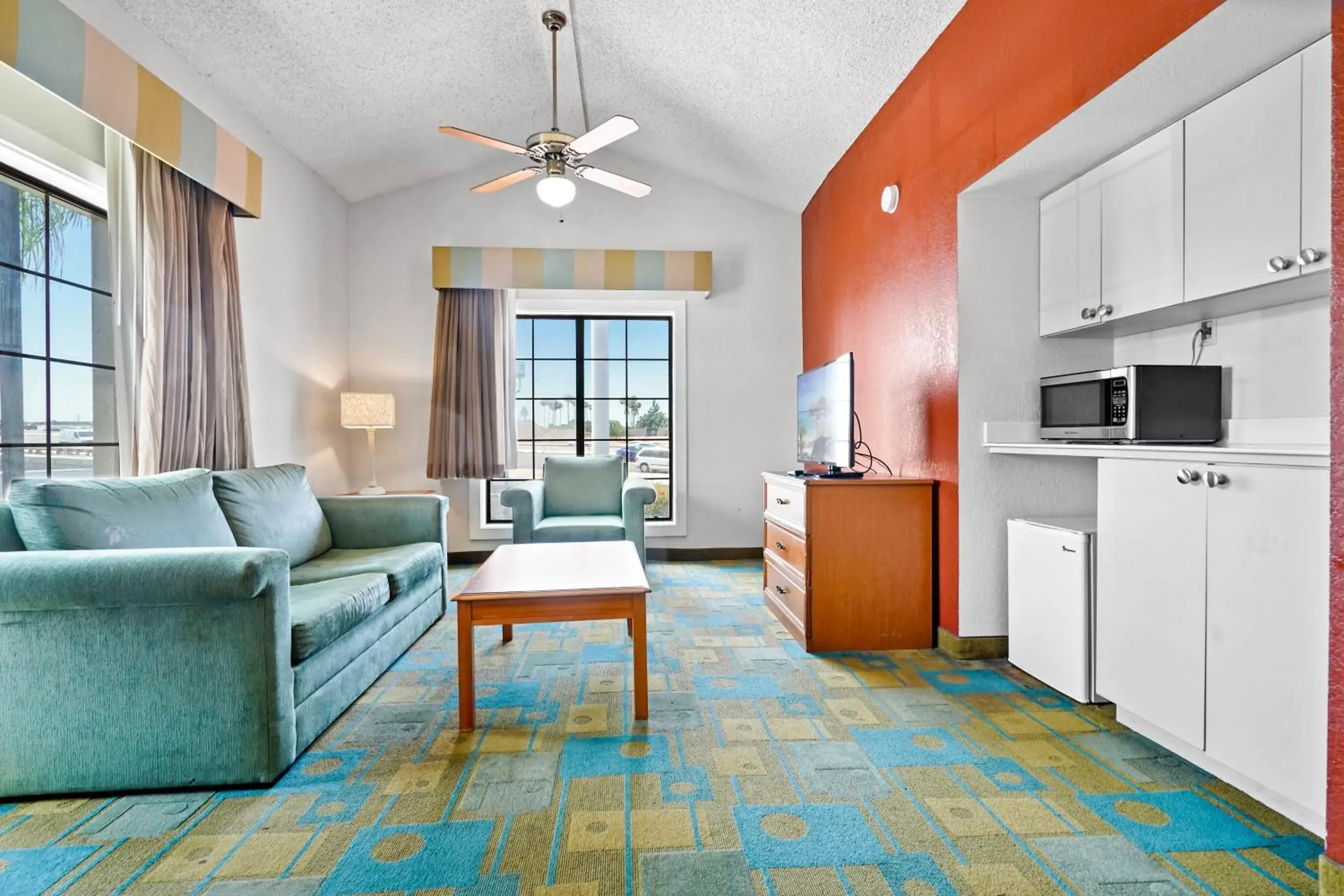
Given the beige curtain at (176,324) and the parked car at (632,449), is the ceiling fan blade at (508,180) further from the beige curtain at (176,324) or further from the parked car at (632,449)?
the parked car at (632,449)

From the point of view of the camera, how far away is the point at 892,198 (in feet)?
10.8

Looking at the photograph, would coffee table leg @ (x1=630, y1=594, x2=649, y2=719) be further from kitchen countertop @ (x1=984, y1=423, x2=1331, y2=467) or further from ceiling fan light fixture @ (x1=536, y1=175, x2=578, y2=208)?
ceiling fan light fixture @ (x1=536, y1=175, x2=578, y2=208)

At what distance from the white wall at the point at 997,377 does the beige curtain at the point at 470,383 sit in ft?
10.7

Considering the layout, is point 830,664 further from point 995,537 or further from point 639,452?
point 639,452

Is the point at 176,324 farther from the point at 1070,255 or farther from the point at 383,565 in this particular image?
the point at 1070,255

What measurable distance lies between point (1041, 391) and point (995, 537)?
635mm

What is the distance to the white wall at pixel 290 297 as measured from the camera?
3430mm

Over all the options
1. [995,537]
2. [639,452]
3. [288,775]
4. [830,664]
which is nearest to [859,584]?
[830,664]

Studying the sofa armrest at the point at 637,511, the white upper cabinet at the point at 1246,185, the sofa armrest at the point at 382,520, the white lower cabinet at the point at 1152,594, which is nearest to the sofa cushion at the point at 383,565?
the sofa armrest at the point at 382,520

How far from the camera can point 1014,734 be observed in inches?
83.0

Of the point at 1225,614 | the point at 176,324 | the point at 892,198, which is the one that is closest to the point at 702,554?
the point at 892,198

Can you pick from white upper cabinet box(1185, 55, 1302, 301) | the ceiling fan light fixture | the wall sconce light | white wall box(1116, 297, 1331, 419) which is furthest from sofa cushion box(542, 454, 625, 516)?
white upper cabinet box(1185, 55, 1302, 301)

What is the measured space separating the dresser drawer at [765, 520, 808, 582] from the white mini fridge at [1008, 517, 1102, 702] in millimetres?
835

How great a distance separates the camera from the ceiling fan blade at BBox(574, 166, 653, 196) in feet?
10.7
